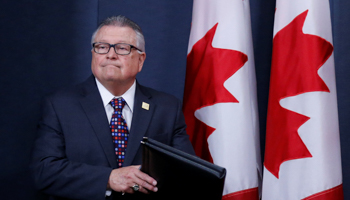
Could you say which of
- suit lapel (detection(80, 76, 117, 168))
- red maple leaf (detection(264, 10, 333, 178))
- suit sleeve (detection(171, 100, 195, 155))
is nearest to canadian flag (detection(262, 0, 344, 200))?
red maple leaf (detection(264, 10, 333, 178))

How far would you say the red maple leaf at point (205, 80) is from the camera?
5.17 feet

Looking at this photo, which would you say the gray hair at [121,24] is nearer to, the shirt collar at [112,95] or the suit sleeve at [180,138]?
the shirt collar at [112,95]

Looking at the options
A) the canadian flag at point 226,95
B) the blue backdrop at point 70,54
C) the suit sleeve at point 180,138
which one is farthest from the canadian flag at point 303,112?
the blue backdrop at point 70,54

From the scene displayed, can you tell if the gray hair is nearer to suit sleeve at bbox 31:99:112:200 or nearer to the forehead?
the forehead

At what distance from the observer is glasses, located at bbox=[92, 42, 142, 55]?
1.41 m

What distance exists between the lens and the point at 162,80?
2.12 metres

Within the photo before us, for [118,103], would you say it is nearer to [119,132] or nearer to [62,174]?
[119,132]

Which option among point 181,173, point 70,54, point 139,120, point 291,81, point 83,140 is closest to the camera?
point 181,173

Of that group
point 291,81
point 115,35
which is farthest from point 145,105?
point 291,81

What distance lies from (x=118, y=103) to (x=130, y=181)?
383mm

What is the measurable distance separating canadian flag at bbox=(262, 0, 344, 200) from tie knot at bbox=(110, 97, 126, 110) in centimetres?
68

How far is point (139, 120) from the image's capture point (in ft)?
4.64

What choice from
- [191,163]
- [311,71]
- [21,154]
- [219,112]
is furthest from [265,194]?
[21,154]

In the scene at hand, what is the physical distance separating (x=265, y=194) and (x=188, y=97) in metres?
0.59
